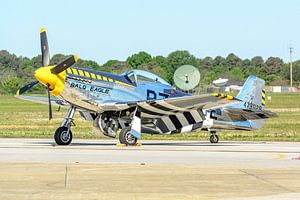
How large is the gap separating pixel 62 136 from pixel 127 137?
2.23m

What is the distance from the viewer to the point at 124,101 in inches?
907

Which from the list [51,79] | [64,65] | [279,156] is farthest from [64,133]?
[279,156]

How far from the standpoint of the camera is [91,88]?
2259cm

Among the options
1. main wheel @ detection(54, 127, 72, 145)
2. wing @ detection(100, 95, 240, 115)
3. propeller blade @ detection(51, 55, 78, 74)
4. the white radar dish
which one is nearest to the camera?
propeller blade @ detection(51, 55, 78, 74)

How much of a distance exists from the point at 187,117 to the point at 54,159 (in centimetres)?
897

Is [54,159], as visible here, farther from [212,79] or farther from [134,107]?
[212,79]

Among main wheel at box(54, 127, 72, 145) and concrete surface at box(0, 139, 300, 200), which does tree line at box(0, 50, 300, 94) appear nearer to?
main wheel at box(54, 127, 72, 145)

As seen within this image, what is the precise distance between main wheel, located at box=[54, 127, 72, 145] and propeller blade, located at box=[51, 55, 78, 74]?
81.7 inches

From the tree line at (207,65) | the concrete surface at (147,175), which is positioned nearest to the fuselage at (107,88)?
the concrete surface at (147,175)

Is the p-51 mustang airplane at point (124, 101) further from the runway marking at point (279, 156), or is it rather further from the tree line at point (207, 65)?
the tree line at point (207, 65)

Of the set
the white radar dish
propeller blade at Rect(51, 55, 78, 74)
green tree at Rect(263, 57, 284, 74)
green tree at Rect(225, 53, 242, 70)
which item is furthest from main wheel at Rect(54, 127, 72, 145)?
green tree at Rect(225, 53, 242, 70)

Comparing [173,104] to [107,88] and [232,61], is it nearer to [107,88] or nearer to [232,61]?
[107,88]

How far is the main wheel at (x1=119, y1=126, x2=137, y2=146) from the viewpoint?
22109mm

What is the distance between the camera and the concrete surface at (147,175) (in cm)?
1048
